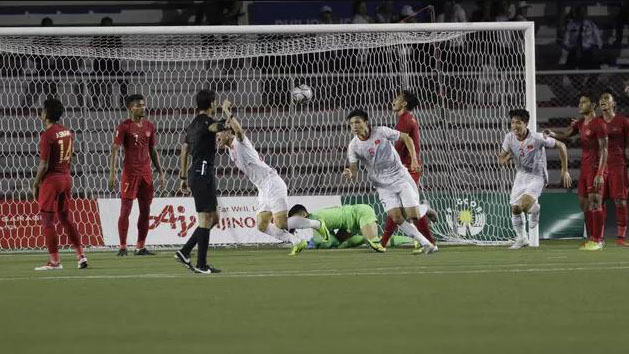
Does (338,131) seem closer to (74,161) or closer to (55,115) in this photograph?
(74,161)

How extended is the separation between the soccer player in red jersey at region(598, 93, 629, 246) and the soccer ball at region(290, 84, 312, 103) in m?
4.42

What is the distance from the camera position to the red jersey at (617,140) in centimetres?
1742

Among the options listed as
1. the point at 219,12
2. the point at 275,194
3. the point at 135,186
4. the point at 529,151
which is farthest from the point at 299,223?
the point at 219,12

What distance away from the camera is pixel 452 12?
2342 cm

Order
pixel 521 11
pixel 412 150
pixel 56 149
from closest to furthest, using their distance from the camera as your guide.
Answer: pixel 56 149
pixel 412 150
pixel 521 11

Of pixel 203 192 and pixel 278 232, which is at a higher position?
pixel 203 192

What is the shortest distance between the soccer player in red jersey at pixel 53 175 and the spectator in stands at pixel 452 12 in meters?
10.9

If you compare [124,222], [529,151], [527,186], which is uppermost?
[529,151]

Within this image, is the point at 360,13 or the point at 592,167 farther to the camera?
the point at 360,13

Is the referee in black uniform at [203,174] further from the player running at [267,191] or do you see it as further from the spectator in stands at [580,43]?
the spectator in stands at [580,43]

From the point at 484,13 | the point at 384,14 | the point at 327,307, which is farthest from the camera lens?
the point at 384,14

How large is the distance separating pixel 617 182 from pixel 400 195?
3418 millimetres

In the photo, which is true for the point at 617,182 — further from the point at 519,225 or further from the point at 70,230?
the point at 70,230

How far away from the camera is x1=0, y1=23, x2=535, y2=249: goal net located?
19.3m
